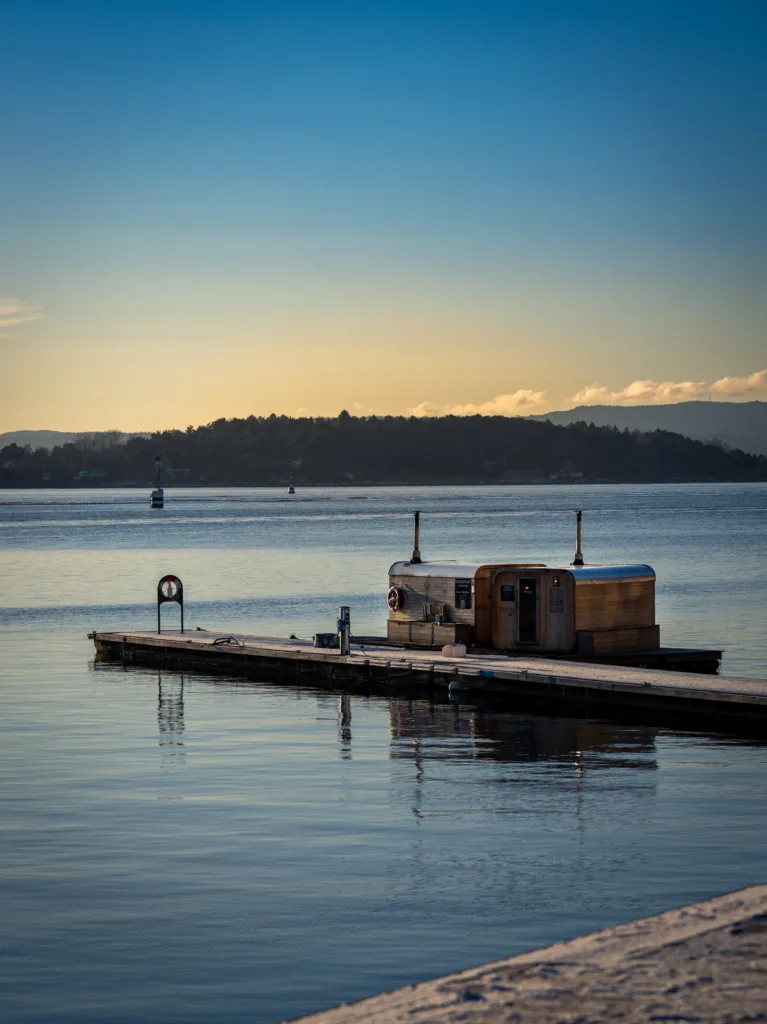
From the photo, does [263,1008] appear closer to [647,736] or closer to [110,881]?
[110,881]

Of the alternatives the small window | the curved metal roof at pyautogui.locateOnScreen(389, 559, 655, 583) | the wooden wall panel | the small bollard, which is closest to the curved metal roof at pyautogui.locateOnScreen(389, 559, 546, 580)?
the curved metal roof at pyautogui.locateOnScreen(389, 559, 655, 583)

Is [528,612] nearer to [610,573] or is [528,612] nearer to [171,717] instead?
[610,573]

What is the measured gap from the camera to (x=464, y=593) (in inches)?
1417

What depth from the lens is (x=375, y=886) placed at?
54.9ft

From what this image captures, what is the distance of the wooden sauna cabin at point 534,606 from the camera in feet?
115

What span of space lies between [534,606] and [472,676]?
12.3 ft

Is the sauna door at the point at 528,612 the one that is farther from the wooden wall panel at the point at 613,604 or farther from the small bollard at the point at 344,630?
the small bollard at the point at 344,630

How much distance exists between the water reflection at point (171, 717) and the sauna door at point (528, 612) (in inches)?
332

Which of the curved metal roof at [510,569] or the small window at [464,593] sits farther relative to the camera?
the small window at [464,593]

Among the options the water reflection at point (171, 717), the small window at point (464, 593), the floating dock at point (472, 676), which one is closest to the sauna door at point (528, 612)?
the floating dock at point (472, 676)

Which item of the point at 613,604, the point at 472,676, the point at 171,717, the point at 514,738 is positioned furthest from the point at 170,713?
the point at 613,604

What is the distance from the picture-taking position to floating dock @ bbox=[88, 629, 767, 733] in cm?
2895

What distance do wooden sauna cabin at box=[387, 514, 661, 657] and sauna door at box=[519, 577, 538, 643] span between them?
1.0 inches

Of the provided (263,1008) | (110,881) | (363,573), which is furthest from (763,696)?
(363,573)
